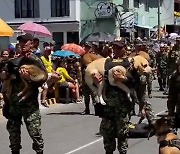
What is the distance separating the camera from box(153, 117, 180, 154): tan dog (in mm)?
4902

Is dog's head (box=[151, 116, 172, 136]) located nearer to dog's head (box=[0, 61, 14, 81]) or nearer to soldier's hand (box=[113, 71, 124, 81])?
soldier's hand (box=[113, 71, 124, 81])

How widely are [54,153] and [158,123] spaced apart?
450 cm

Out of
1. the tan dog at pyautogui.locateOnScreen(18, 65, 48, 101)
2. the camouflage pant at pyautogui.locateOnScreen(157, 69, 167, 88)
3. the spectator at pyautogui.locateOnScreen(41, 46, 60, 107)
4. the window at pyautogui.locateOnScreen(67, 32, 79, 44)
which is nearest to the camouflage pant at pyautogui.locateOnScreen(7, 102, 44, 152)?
the tan dog at pyautogui.locateOnScreen(18, 65, 48, 101)

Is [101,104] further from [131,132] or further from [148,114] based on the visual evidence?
[148,114]

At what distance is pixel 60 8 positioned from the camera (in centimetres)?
4200

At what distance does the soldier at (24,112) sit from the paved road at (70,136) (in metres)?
1.80

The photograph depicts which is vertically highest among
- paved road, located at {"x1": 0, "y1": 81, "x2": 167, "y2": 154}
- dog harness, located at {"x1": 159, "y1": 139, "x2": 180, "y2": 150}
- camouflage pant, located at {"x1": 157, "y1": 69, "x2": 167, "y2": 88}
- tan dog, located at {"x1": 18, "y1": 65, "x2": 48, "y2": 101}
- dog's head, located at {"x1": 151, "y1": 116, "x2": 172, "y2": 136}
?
tan dog, located at {"x1": 18, "y1": 65, "x2": 48, "y2": 101}

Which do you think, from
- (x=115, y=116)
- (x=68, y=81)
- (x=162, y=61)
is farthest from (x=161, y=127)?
(x=162, y=61)

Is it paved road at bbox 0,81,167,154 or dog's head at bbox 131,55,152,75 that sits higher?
dog's head at bbox 131,55,152,75

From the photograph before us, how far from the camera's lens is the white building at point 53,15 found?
137 feet

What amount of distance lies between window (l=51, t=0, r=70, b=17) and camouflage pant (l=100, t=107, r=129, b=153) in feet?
113

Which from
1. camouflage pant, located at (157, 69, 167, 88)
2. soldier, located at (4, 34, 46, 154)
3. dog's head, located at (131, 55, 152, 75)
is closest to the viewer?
soldier, located at (4, 34, 46, 154)

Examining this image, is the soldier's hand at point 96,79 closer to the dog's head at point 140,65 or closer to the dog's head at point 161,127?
the dog's head at point 140,65

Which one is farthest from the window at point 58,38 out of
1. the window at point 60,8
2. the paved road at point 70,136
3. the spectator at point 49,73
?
the paved road at point 70,136
